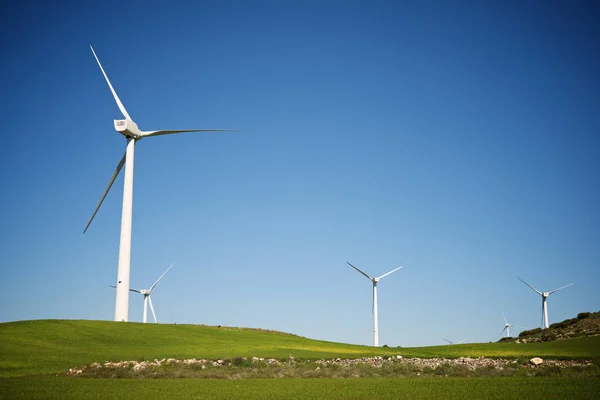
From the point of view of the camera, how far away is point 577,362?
3959 cm

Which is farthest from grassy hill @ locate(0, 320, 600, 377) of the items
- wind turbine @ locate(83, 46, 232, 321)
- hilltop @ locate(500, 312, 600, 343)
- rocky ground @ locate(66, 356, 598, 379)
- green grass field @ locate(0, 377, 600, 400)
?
hilltop @ locate(500, 312, 600, 343)

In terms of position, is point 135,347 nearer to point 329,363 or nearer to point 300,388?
point 329,363

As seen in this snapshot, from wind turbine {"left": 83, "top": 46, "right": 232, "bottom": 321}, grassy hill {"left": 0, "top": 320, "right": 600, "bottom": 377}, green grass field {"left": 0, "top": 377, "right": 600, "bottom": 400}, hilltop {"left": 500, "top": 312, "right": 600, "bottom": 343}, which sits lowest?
green grass field {"left": 0, "top": 377, "right": 600, "bottom": 400}

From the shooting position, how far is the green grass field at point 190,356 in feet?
79.1

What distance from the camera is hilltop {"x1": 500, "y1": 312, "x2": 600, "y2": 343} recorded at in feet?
231

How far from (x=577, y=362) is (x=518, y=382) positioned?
1438 centimetres

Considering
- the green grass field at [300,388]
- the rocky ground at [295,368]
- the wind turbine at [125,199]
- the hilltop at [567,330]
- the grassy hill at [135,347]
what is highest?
the wind turbine at [125,199]

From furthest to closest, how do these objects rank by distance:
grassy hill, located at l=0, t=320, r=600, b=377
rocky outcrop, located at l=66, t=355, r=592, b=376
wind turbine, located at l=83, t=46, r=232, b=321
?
wind turbine, located at l=83, t=46, r=232, b=321 < grassy hill, located at l=0, t=320, r=600, b=377 < rocky outcrop, located at l=66, t=355, r=592, b=376

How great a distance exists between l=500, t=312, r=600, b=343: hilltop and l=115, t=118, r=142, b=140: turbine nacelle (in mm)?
Answer: 52681

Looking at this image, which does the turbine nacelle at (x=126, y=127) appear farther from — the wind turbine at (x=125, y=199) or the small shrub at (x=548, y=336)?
the small shrub at (x=548, y=336)

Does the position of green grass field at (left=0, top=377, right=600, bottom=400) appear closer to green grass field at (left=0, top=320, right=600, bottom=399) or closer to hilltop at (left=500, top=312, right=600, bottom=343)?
green grass field at (left=0, top=320, right=600, bottom=399)

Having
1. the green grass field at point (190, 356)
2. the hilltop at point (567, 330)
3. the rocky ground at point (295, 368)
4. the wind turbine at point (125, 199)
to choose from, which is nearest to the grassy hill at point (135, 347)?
the green grass field at point (190, 356)

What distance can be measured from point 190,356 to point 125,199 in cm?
1942

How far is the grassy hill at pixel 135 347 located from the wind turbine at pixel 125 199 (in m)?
2.10
